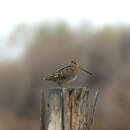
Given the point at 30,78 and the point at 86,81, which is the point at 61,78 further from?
the point at 30,78

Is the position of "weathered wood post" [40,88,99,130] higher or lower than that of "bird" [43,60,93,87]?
lower

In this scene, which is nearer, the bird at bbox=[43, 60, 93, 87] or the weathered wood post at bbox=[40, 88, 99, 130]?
the weathered wood post at bbox=[40, 88, 99, 130]

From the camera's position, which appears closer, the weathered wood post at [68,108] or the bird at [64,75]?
the weathered wood post at [68,108]

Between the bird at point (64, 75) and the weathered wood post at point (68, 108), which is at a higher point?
the bird at point (64, 75)

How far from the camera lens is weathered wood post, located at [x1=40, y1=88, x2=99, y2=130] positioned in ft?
16.5

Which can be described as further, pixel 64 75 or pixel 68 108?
pixel 64 75

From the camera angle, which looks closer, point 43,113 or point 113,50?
point 43,113

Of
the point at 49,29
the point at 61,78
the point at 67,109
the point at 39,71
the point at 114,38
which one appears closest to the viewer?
the point at 67,109

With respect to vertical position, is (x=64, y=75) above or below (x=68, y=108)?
above

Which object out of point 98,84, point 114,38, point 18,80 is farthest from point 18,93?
point 114,38

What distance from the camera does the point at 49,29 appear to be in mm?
38531

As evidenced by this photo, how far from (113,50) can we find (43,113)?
93.0 ft

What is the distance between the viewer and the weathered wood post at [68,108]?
5.03 m

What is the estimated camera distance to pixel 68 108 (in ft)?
16.5
